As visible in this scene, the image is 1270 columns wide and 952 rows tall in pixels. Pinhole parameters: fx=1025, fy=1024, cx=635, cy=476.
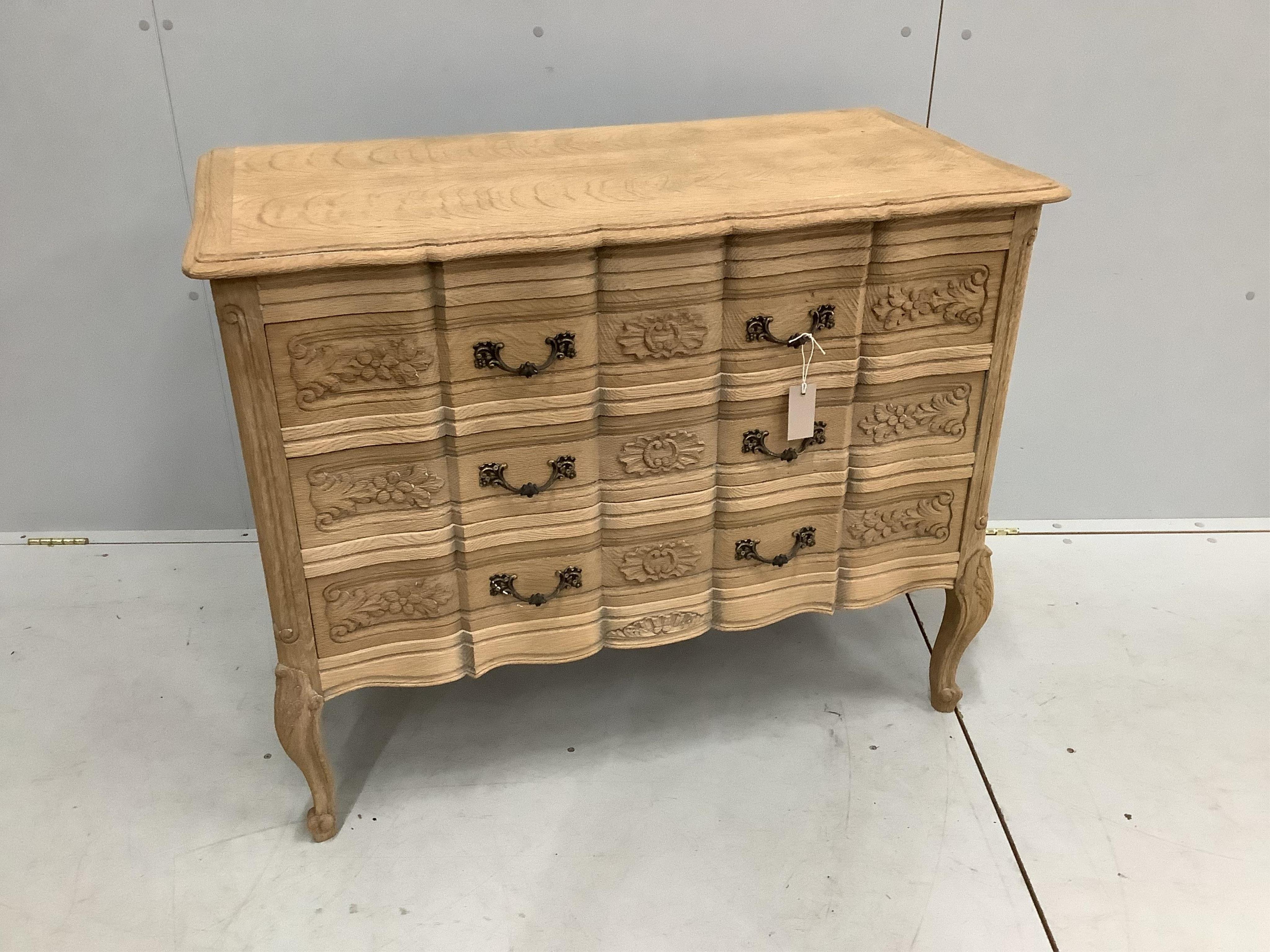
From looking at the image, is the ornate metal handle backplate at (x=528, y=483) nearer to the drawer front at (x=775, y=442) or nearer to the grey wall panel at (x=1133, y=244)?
the drawer front at (x=775, y=442)

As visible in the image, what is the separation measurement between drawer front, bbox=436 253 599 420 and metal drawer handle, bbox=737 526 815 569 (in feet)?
1.34

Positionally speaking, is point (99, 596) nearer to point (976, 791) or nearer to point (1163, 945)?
point (976, 791)

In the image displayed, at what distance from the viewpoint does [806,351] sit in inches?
63.7

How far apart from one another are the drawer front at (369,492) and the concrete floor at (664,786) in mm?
609

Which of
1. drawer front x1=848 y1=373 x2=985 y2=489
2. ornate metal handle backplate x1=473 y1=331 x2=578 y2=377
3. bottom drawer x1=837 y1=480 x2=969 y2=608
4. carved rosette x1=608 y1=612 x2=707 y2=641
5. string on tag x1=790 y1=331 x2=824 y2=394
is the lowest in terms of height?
carved rosette x1=608 y1=612 x2=707 y2=641

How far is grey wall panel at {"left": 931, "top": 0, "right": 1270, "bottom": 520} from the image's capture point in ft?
7.04

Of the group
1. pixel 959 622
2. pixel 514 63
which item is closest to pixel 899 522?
pixel 959 622

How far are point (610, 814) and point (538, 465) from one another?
691mm

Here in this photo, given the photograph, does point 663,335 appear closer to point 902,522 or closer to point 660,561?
point 660,561

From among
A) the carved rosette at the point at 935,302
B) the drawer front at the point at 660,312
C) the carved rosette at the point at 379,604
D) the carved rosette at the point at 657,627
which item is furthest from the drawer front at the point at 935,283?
the carved rosette at the point at 379,604

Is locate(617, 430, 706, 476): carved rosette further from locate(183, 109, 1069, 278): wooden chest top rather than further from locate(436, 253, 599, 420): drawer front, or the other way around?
locate(183, 109, 1069, 278): wooden chest top

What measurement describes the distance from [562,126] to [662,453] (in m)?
0.88

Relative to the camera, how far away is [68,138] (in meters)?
2.11

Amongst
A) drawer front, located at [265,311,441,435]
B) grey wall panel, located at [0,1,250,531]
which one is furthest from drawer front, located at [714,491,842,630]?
grey wall panel, located at [0,1,250,531]
